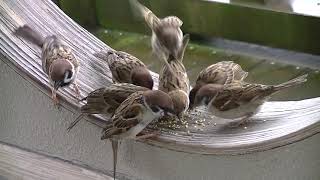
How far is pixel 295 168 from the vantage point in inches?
50.4

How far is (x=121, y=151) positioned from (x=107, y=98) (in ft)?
0.42

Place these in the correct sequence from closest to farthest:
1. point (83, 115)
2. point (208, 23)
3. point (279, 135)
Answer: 1. point (279, 135)
2. point (83, 115)
3. point (208, 23)

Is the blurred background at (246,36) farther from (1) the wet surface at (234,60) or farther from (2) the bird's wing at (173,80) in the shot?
(2) the bird's wing at (173,80)

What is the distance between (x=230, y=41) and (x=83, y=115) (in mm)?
1311

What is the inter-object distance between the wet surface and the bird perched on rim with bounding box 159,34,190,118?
2.46ft

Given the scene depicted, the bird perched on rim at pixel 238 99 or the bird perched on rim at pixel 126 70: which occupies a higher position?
the bird perched on rim at pixel 126 70

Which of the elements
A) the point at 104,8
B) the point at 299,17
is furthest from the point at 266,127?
the point at 104,8

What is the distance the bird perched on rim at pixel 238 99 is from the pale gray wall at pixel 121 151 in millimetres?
98

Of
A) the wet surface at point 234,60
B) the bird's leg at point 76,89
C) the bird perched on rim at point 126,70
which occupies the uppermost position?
the wet surface at point 234,60

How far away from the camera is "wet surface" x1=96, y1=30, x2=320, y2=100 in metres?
2.32

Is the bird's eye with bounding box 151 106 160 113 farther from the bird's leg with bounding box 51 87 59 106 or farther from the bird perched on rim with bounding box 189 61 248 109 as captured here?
the bird's leg with bounding box 51 87 59 106

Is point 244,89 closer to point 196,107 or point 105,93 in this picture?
point 196,107

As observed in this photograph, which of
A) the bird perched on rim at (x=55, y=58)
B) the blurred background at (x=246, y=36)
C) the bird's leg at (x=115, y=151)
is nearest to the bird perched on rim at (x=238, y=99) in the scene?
the bird's leg at (x=115, y=151)

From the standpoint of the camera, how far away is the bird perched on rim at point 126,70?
5.04ft
